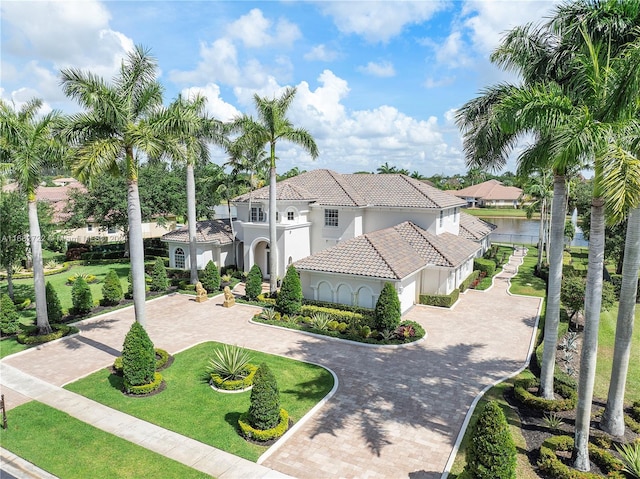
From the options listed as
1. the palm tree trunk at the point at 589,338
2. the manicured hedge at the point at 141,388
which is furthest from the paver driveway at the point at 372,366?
the palm tree trunk at the point at 589,338

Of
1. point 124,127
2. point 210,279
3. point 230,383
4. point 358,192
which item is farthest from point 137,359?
point 358,192

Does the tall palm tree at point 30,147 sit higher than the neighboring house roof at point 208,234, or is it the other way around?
the tall palm tree at point 30,147

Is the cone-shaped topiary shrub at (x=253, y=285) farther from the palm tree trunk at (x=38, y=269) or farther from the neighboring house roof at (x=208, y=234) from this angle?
the palm tree trunk at (x=38, y=269)

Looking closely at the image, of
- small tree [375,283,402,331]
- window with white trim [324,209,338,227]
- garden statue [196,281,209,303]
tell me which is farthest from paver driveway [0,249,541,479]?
window with white trim [324,209,338,227]

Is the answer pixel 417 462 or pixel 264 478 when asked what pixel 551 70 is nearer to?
pixel 417 462

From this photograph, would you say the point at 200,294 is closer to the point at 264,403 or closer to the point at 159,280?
the point at 159,280

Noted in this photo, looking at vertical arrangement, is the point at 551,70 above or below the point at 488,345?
above

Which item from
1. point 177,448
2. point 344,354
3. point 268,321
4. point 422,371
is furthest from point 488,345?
point 177,448
